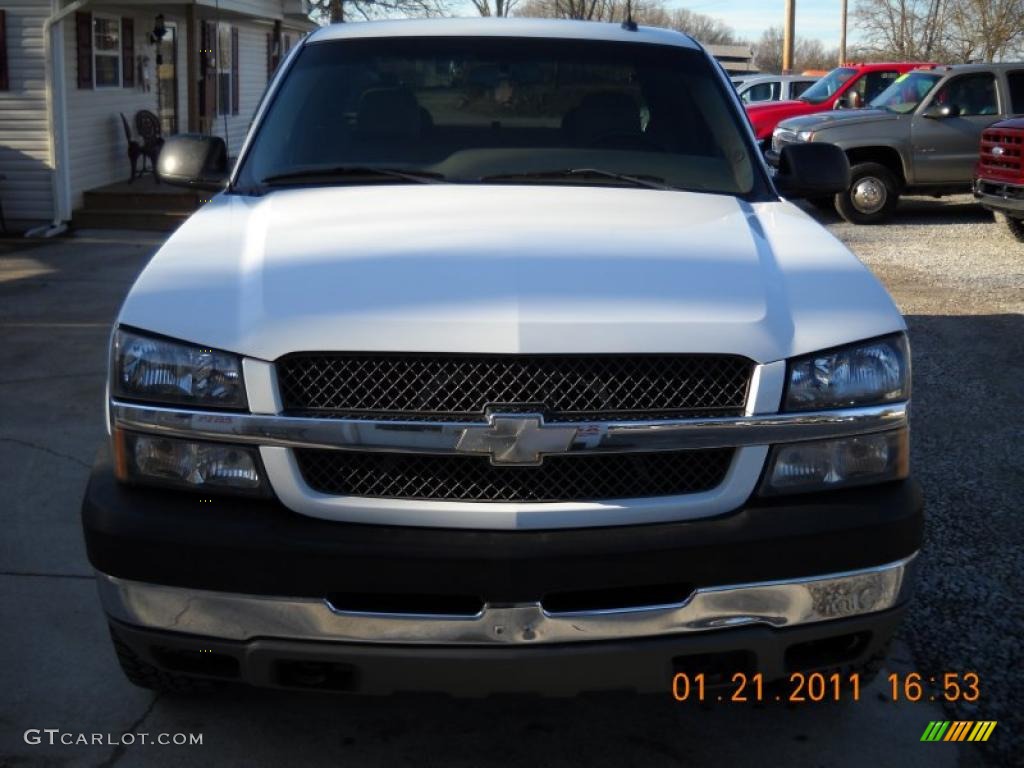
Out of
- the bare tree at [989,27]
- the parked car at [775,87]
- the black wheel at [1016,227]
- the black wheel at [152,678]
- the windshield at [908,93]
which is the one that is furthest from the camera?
the bare tree at [989,27]

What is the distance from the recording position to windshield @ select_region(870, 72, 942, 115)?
53.8ft

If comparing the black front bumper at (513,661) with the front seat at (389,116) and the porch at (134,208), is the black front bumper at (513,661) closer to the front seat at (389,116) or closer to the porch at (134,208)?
the front seat at (389,116)

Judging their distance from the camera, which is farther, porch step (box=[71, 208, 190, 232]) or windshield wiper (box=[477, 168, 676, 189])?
porch step (box=[71, 208, 190, 232])

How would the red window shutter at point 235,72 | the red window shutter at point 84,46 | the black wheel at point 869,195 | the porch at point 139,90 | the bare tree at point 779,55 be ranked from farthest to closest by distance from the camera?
1. the bare tree at point 779,55
2. the red window shutter at point 235,72
3. the black wheel at point 869,195
4. the red window shutter at point 84,46
5. the porch at point 139,90

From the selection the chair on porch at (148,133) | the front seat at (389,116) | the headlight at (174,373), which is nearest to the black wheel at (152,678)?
the headlight at (174,373)

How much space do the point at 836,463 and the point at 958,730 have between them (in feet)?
3.50

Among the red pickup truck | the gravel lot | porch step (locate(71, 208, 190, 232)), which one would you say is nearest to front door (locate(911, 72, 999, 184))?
the red pickup truck

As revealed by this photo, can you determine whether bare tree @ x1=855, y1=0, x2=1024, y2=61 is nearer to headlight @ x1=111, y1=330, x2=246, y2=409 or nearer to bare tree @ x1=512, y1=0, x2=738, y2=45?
bare tree @ x1=512, y1=0, x2=738, y2=45

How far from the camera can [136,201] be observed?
51.2 feet

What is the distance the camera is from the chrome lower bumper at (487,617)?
9.07ft

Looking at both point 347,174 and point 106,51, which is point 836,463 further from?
point 106,51

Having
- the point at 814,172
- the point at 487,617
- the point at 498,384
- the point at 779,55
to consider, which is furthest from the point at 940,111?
the point at 779,55

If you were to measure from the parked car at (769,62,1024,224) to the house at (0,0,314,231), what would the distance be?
784 centimetres

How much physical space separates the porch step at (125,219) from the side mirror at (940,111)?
9.33 meters
